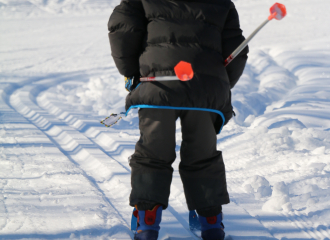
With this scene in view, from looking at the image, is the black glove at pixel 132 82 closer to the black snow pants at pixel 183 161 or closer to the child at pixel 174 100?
the child at pixel 174 100

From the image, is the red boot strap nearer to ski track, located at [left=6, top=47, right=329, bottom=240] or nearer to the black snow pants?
the black snow pants

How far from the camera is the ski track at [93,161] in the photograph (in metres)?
1.86

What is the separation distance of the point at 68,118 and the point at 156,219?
8.53 ft

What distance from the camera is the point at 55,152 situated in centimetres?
276

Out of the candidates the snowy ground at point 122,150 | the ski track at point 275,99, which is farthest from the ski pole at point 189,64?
the ski track at point 275,99

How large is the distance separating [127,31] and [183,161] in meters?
0.75

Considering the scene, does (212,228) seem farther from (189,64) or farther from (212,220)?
(189,64)

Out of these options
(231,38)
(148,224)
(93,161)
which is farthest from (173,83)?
(93,161)

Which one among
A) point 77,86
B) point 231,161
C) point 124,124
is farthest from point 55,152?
point 77,86

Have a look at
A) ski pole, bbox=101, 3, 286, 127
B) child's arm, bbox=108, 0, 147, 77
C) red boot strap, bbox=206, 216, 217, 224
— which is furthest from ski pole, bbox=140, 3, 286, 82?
red boot strap, bbox=206, 216, 217, 224

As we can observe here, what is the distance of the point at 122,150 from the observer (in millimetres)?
2895

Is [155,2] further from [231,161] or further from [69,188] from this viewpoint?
[231,161]

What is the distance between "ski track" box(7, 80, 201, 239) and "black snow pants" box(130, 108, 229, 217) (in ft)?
0.98

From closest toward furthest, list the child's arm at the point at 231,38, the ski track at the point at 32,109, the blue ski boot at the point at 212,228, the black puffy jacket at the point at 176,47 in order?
1. the black puffy jacket at the point at 176,47
2. the blue ski boot at the point at 212,228
3. the child's arm at the point at 231,38
4. the ski track at the point at 32,109
